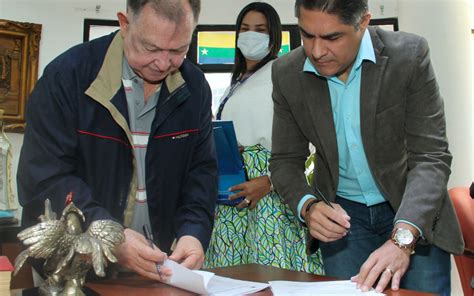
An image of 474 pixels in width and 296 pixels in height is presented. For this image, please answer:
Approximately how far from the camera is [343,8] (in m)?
1.50

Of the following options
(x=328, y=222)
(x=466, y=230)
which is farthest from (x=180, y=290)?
(x=466, y=230)

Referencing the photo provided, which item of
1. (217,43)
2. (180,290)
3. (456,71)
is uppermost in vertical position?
(217,43)

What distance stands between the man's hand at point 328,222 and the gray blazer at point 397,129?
12 cm

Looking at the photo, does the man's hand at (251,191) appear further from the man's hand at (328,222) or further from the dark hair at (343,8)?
the dark hair at (343,8)

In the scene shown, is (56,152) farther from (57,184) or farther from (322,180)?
(322,180)

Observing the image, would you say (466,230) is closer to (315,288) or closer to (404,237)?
(404,237)

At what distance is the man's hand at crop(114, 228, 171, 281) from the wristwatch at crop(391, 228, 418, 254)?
1.91ft

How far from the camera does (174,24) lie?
144 cm

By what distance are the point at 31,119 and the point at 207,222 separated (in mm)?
561

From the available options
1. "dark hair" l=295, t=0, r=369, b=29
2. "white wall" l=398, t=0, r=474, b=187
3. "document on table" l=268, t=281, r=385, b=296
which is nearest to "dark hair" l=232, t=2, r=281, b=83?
"dark hair" l=295, t=0, r=369, b=29

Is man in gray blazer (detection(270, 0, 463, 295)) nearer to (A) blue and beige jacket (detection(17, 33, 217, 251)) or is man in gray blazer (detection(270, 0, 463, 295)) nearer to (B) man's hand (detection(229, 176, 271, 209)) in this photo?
(A) blue and beige jacket (detection(17, 33, 217, 251))

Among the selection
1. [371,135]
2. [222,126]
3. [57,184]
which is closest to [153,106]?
[57,184]

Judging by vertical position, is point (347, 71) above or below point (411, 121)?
above

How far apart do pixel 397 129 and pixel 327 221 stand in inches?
14.2
